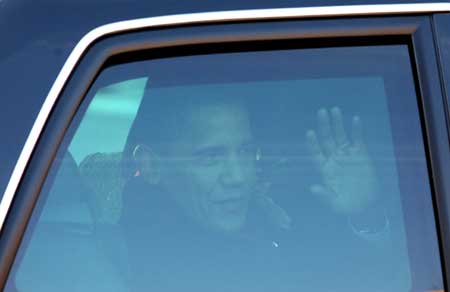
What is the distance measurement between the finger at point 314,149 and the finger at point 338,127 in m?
0.04

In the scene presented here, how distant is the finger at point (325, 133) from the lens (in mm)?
1706

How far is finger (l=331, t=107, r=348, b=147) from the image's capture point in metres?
1.71

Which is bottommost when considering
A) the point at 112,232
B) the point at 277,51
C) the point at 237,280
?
the point at 237,280

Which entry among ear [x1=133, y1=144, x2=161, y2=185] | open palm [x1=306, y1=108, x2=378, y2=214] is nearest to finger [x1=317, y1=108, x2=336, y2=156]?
open palm [x1=306, y1=108, x2=378, y2=214]

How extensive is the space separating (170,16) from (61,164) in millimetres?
343

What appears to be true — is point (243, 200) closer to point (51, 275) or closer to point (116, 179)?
point (116, 179)

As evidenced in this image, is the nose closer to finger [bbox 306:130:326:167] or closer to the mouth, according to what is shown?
the mouth

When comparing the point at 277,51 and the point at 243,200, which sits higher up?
the point at 277,51

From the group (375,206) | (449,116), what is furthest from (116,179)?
(449,116)

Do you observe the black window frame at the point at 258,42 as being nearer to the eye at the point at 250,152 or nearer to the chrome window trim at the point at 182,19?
the chrome window trim at the point at 182,19

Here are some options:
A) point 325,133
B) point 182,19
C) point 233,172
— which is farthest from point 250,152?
point 182,19

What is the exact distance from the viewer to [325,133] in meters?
1.71

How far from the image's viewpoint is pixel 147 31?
1662 mm

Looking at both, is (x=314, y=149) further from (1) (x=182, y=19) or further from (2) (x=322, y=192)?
(1) (x=182, y=19)
